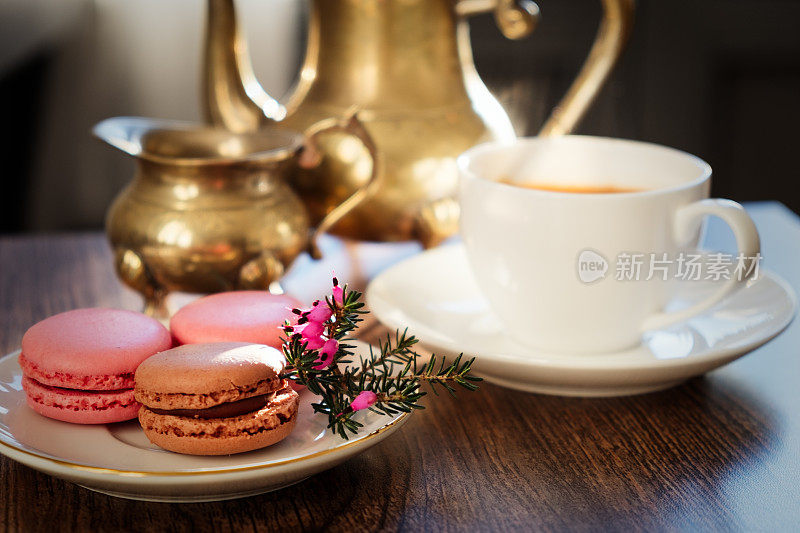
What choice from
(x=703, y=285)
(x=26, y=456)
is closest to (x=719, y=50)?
(x=703, y=285)

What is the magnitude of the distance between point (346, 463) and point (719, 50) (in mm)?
1607

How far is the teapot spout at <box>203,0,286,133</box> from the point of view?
2.34ft

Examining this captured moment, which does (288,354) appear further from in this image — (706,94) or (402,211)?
(706,94)

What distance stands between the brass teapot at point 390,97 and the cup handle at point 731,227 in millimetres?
215

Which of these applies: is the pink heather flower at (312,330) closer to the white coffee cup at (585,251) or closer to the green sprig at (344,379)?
the green sprig at (344,379)

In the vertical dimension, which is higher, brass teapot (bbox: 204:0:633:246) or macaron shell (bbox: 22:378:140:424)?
brass teapot (bbox: 204:0:633:246)

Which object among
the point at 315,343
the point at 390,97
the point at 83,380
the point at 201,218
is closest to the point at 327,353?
the point at 315,343

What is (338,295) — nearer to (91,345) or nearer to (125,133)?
(91,345)

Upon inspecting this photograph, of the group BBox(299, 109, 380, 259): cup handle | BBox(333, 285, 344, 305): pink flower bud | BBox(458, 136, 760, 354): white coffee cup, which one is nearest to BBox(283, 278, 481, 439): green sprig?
BBox(333, 285, 344, 305): pink flower bud

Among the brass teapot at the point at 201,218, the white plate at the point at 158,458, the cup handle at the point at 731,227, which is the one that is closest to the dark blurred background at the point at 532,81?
the brass teapot at the point at 201,218

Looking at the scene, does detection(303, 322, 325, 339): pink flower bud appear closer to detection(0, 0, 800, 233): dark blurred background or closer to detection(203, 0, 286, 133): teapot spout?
detection(203, 0, 286, 133): teapot spout

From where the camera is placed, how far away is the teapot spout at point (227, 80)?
71 centimetres

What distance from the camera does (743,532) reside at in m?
0.37

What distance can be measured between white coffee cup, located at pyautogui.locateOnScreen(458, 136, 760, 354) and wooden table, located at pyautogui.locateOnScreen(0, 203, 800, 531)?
48 mm
